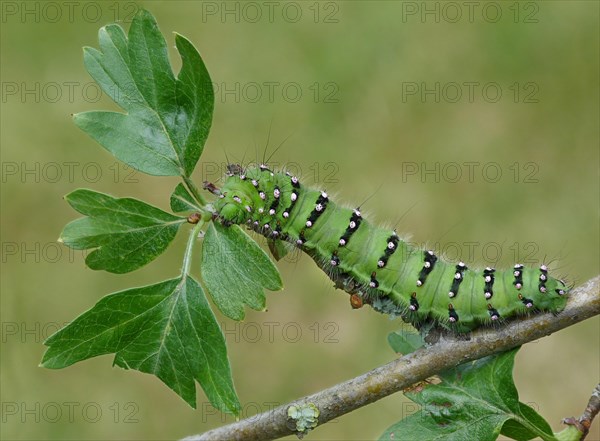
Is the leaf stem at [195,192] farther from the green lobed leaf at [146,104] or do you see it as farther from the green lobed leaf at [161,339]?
the green lobed leaf at [161,339]

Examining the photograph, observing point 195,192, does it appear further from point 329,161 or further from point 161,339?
point 329,161

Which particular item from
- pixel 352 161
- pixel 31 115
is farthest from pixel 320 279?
pixel 31 115

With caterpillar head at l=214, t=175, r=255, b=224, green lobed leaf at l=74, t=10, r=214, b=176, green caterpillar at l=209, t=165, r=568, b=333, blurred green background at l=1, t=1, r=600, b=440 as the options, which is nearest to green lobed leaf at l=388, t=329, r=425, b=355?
green caterpillar at l=209, t=165, r=568, b=333

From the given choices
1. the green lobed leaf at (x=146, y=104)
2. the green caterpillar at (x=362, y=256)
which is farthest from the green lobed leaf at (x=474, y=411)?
the green lobed leaf at (x=146, y=104)

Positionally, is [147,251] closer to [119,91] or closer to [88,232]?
[88,232]

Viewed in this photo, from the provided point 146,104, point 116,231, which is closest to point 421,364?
point 116,231

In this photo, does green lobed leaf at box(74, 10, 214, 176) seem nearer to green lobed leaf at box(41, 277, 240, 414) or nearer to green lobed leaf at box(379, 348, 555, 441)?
green lobed leaf at box(41, 277, 240, 414)
